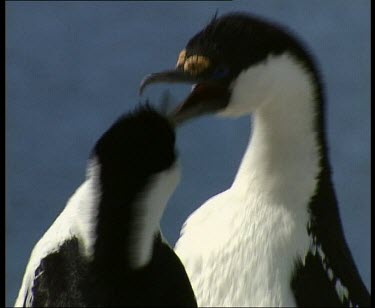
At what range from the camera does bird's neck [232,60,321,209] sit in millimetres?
1572

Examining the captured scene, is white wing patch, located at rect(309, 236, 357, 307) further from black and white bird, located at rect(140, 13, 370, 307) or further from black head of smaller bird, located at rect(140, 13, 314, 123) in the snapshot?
black head of smaller bird, located at rect(140, 13, 314, 123)

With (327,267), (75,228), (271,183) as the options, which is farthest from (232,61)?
(75,228)

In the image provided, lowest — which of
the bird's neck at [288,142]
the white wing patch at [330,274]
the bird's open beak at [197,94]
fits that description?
the white wing patch at [330,274]

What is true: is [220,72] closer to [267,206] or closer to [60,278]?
[267,206]

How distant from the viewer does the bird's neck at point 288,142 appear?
5.16ft

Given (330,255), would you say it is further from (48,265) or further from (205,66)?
(48,265)

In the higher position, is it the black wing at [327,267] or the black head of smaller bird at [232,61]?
the black head of smaller bird at [232,61]

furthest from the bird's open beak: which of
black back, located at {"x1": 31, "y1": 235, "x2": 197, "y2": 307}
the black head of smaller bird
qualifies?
black back, located at {"x1": 31, "y1": 235, "x2": 197, "y2": 307}

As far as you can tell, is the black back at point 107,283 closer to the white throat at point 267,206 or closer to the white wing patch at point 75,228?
the white wing patch at point 75,228

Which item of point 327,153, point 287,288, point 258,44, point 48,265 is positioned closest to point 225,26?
point 258,44

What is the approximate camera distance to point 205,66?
5.09 ft

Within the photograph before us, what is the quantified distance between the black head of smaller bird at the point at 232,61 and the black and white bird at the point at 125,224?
0.33 m

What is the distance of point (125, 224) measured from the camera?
119 cm

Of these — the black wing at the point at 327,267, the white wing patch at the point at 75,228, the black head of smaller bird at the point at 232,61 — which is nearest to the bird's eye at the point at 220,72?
the black head of smaller bird at the point at 232,61
